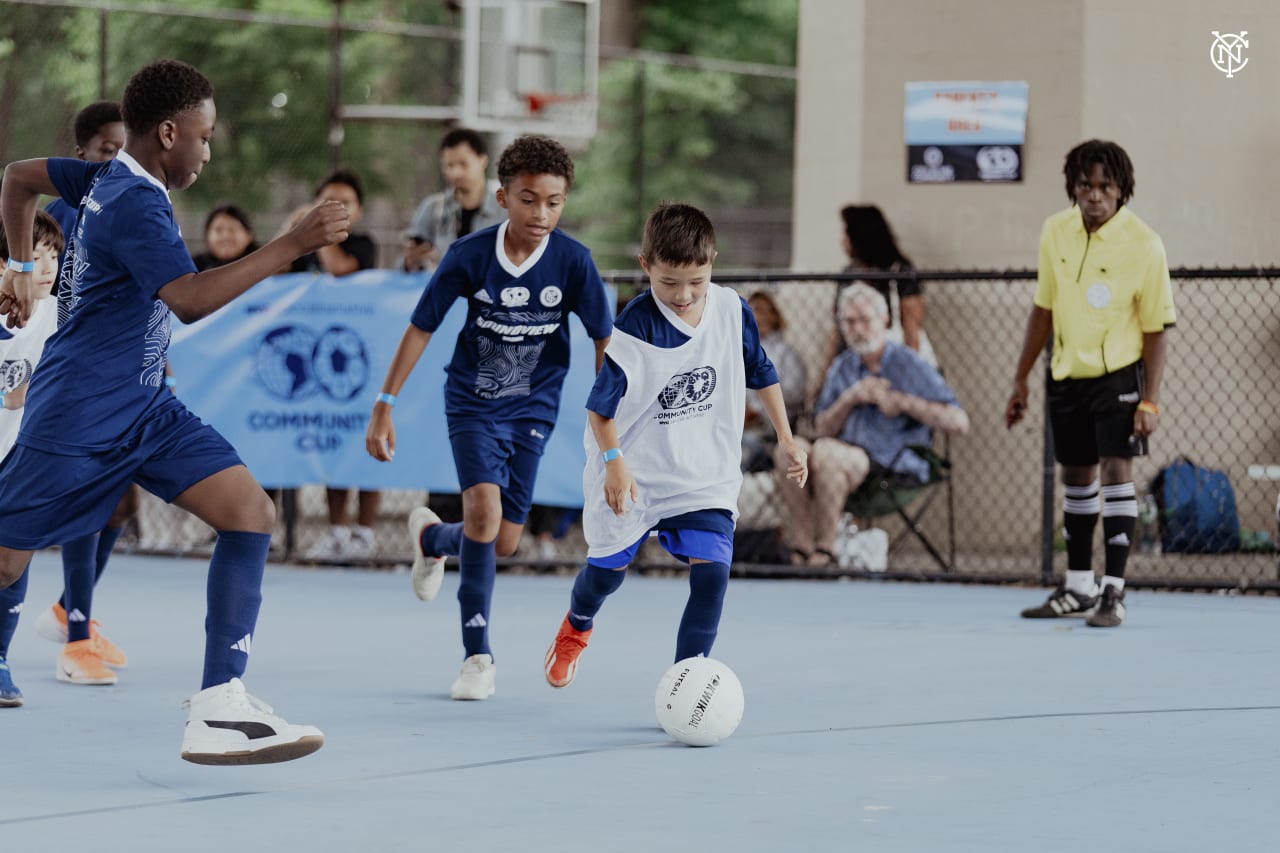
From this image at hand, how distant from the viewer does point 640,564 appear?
10.8 metres

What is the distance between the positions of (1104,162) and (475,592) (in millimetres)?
3657

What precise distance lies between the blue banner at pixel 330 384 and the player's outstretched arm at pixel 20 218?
460 cm

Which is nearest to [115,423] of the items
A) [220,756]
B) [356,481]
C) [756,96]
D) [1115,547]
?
[220,756]

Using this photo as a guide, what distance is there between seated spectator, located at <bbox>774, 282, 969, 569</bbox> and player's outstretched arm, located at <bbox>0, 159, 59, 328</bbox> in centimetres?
533

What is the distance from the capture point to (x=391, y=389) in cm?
644

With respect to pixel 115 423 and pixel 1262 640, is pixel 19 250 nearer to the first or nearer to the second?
pixel 115 423

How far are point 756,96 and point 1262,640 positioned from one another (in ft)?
67.1

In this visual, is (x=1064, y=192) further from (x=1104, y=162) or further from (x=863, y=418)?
(x=1104, y=162)

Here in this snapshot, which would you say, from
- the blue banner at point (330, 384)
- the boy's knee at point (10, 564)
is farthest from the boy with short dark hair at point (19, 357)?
the blue banner at point (330, 384)

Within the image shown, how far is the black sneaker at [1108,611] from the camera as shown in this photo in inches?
323

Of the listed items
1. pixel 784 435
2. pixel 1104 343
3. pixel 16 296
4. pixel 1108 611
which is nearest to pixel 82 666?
pixel 16 296

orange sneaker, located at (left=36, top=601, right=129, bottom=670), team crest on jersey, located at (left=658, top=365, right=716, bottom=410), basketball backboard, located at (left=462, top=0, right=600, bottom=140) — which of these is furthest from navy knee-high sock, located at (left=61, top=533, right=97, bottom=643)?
basketball backboard, located at (left=462, top=0, right=600, bottom=140)

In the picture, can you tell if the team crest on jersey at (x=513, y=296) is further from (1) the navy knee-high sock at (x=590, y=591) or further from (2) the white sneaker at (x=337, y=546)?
(2) the white sneaker at (x=337, y=546)

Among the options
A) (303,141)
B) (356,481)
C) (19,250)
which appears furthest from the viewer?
(303,141)
